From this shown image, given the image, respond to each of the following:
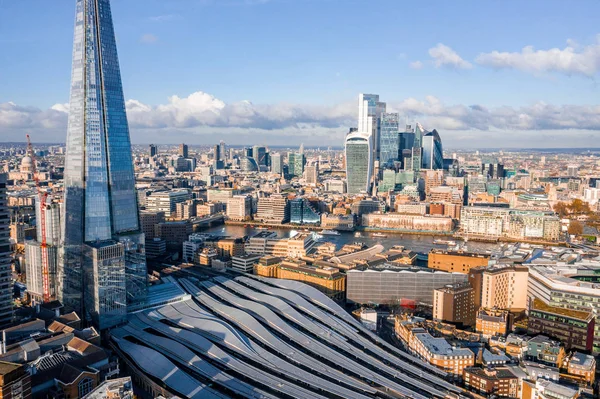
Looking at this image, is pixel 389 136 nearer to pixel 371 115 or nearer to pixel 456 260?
pixel 371 115

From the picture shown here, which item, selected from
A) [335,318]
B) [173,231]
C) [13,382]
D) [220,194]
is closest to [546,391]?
[335,318]

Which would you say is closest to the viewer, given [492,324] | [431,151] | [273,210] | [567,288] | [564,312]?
[564,312]

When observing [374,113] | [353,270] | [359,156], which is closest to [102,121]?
[353,270]

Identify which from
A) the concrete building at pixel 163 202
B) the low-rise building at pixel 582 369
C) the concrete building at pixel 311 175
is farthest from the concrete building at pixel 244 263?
the concrete building at pixel 311 175

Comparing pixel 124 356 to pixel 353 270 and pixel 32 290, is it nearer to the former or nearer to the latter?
pixel 32 290

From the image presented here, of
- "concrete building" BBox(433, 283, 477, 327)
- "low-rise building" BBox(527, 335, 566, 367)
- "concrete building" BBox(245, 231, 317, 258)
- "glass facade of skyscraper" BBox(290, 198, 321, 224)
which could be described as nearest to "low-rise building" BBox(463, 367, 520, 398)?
"low-rise building" BBox(527, 335, 566, 367)
